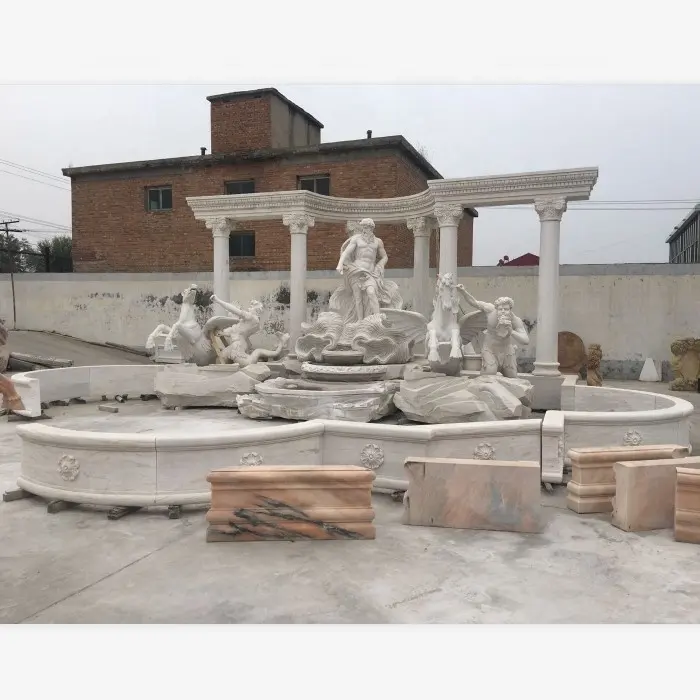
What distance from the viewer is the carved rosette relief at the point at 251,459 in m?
6.05

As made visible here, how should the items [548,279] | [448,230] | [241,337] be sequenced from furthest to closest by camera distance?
[448,230], [241,337], [548,279]

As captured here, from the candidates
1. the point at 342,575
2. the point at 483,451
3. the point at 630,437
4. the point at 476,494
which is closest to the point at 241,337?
the point at 483,451

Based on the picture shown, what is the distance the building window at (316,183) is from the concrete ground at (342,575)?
17386 millimetres

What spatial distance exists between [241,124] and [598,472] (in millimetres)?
20514

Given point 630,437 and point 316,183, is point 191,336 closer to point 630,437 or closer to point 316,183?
point 630,437

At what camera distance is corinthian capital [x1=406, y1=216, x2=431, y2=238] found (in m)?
13.5

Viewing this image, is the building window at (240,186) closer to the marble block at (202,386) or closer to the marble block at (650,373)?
Answer: the marble block at (202,386)

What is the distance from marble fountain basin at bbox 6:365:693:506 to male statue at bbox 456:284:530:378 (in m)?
2.00

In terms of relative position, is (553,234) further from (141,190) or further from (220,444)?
(141,190)

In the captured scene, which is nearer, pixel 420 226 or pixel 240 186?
pixel 420 226

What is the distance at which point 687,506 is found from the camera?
5.22 metres

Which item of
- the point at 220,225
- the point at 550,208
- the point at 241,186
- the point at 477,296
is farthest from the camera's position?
the point at 241,186

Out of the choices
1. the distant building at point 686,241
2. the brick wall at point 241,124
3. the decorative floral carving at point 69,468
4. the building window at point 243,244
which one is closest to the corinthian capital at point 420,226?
the distant building at point 686,241

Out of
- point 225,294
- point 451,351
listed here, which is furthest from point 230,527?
point 225,294
